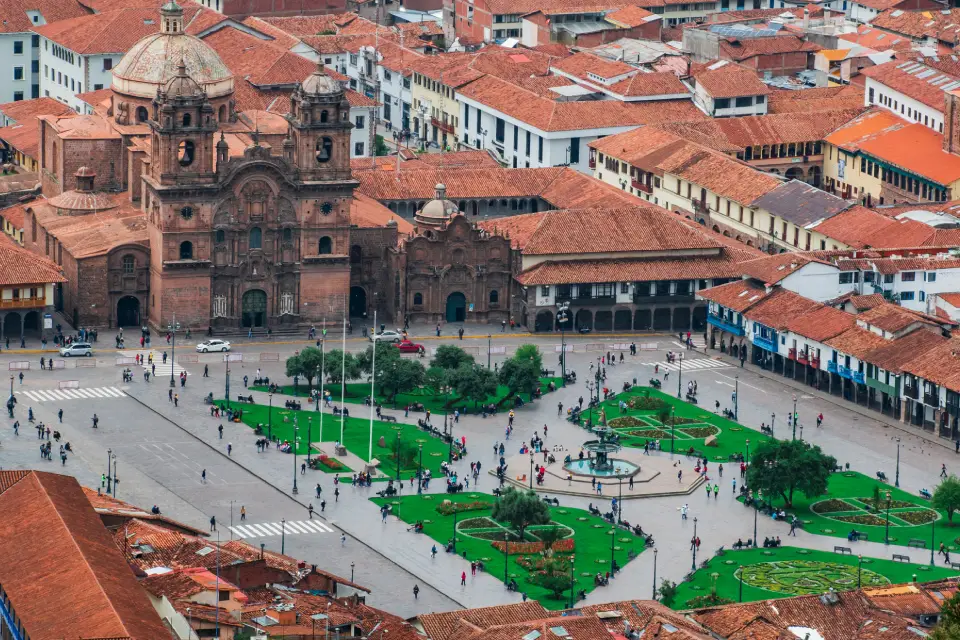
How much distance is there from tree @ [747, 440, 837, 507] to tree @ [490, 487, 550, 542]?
1432 cm

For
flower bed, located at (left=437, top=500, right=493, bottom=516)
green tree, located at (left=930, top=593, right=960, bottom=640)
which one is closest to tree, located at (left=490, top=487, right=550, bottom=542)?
flower bed, located at (left=437, top=500, right=493, bottom=516)

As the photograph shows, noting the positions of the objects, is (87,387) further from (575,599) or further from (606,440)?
(575,599)

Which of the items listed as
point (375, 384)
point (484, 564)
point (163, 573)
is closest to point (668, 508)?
point (484, 564)

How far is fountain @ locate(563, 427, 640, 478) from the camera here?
183 meters

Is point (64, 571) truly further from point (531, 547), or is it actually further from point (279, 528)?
point (531, 547)

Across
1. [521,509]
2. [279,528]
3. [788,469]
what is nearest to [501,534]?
[521,509]

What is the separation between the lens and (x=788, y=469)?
6905 inches

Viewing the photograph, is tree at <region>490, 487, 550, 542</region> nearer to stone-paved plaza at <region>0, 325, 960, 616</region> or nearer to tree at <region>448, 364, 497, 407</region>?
stone-paved plaza at <region>0, 325, 960, 616</region>

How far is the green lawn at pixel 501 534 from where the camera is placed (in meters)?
165

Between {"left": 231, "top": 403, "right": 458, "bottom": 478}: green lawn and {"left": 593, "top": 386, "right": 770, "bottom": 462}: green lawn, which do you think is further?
{"left": 593, "top": 386, "right": 770, "bottom": 462}: green lawn

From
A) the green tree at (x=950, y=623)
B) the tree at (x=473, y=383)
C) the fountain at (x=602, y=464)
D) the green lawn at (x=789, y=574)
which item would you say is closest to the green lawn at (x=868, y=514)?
the green lawn at (x=789, y=574)

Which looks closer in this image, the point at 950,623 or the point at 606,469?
the point at 950,623

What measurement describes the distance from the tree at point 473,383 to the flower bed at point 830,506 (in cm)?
2728

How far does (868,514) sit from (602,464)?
17695mm
